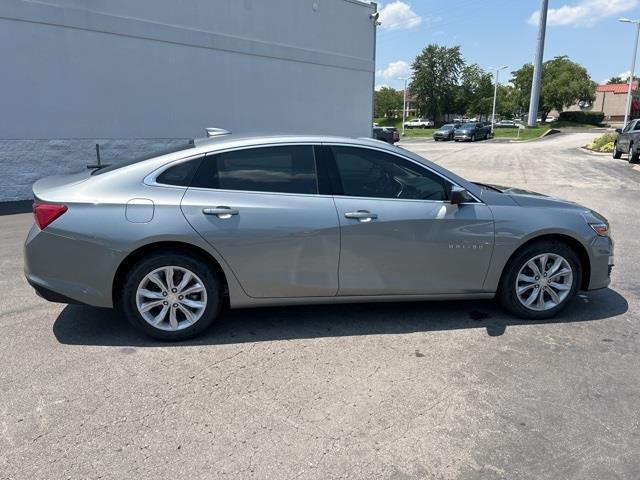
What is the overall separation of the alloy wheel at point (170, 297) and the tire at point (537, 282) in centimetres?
253

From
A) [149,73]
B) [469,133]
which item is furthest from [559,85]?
[149,73]

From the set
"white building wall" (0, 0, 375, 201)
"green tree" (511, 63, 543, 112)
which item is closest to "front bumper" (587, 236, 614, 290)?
"white building wall" (0, 0, 375, 201)

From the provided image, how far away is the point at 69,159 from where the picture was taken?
10469 millimetres

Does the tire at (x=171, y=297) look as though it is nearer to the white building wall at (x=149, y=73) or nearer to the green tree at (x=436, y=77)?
the white building wall at (x=149, y=73)

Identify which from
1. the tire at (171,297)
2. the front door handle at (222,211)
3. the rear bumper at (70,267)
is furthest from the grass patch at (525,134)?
the rear bumper at (70,267)

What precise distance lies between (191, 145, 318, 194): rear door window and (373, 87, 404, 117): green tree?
330ft

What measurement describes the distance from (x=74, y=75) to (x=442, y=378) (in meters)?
10.1

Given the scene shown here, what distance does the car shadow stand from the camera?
391cm

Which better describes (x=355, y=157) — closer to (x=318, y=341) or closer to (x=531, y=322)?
(x=318, y=341)

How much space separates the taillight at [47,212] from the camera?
142 inches

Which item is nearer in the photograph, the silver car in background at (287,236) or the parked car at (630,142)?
the silver car in background at (287,236)

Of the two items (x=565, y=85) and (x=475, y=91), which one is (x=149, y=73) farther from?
(x=475, y=91)

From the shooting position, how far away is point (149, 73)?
11328 millimetres

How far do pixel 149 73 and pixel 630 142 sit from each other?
733 inches
